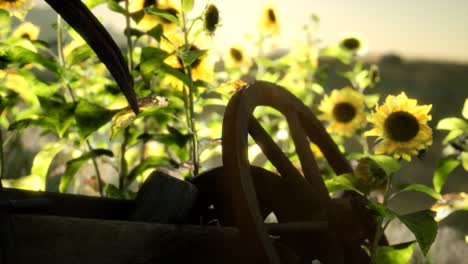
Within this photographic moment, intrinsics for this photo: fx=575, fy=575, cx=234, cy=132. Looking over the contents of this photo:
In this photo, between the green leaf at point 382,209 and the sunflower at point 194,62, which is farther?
the sunflower at point 194,62

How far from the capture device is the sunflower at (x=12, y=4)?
1781 mm

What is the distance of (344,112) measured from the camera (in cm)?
218

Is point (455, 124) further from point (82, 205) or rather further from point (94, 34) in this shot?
point (94, 34)

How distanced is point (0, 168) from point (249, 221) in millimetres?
1160

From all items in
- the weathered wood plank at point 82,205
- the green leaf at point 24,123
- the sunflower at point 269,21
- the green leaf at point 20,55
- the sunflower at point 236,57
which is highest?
the sunflower at point 269,21

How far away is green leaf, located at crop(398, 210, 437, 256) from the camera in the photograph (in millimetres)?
1045

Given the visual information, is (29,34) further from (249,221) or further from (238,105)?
(249,221)

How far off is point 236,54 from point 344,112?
70cm

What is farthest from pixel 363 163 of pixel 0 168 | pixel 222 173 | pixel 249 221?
pixel 0 168

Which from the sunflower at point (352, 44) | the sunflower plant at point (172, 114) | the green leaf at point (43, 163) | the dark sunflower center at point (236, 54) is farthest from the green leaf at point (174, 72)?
the sunflower at point (352, 44)

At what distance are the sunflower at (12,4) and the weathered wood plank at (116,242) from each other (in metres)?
1.21

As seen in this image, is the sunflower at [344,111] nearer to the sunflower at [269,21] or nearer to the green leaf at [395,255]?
the sunflower at [269,21]

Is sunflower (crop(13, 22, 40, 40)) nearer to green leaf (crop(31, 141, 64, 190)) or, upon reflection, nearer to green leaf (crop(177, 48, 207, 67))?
green leaf (crop(31, 141, 64, 190))

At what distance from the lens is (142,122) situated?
7.29 ft
